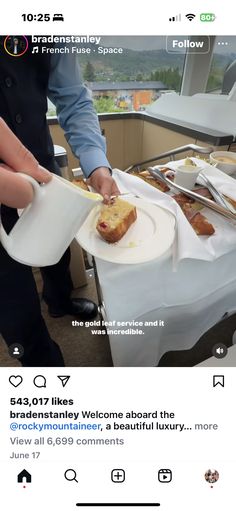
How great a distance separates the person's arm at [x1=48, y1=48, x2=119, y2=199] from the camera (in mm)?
492

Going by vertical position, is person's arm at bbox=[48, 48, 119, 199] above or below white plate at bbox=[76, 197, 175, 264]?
above

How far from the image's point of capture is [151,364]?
368 mm

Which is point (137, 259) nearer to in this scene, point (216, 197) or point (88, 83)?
point (216, 197)

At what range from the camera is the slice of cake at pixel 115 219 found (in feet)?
1.21

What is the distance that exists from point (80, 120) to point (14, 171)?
383 millimetres

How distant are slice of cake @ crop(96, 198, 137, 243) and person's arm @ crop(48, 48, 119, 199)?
2.5 inches
